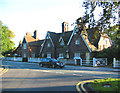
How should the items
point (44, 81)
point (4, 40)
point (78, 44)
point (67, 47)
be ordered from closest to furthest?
1. point (44, 81)
2. point (78, 44)
3. point (67, 47)
4. point (4, 40)

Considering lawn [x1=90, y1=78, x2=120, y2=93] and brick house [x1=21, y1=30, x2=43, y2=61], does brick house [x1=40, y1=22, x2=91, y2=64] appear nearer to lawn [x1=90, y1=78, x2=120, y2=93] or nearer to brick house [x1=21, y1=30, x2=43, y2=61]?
brick house [x1=21, y1=30, x2=43, y2=61]

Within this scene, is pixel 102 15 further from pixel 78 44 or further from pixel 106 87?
pixel 78 44

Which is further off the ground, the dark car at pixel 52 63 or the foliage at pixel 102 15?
the foliage at pixel 102 15

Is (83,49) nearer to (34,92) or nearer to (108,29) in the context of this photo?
(108,29)

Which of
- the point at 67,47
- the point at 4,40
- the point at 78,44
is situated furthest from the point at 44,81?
the point at 4,40

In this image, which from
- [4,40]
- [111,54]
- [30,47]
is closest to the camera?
[111,54]

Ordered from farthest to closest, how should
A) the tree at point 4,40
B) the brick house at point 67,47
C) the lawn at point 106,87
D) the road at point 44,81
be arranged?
1. the tree at point 4,40
2. the brick house at point 67,47
3. the road at point 44,81
4. the lawn at point 106,87

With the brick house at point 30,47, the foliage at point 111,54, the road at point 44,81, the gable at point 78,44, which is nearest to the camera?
the road at point 44,81

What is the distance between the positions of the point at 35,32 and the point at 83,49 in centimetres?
2529

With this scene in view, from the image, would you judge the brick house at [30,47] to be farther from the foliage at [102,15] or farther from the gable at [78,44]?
the foliage at [102,15]

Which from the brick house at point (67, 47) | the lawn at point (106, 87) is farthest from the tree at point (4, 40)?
the lawn at point (106, 87)

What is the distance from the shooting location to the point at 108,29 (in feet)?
28.3

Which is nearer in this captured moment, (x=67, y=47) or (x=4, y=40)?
(x=67, y=47)

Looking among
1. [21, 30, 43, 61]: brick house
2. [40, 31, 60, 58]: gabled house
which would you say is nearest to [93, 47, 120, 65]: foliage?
[40, 31, 60, 58]: gabled house
